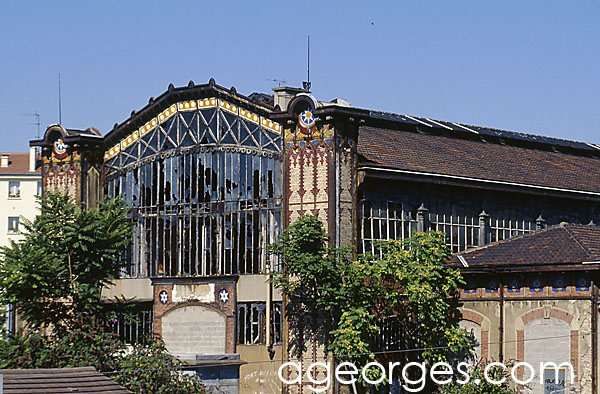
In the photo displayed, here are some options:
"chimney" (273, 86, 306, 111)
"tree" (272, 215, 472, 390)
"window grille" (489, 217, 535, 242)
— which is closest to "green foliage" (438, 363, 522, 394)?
"tree" (272, 215, 472, 390)

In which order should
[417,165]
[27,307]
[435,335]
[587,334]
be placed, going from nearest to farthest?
[587,334], [435,335], [27,307], [417,165]

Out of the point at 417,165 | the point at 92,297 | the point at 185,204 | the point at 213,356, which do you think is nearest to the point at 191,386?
the point at 213,356

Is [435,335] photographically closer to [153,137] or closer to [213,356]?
[213,356]

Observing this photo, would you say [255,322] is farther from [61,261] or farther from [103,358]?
[61,261]

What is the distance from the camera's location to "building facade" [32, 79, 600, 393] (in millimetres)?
41594

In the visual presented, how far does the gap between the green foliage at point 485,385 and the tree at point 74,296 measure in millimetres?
9121

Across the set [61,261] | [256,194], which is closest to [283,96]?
[256,194]

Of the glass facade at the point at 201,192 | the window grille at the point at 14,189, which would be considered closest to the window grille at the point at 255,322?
the glass facade at the point at 201,192

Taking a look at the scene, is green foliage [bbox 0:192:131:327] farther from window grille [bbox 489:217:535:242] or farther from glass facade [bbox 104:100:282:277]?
window grille [bbox 489:217:535:242]

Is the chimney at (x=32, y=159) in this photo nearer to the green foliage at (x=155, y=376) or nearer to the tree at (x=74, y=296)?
the tree at (x=74, y=296)

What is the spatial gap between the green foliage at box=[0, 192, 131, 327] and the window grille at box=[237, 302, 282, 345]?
18.1ft

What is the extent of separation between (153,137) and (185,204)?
3.65 m

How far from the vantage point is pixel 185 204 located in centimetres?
4597

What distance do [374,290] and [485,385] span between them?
5.27 meters
